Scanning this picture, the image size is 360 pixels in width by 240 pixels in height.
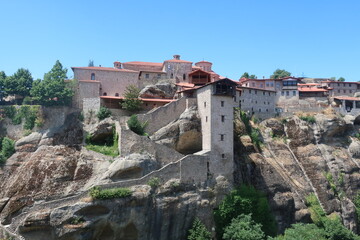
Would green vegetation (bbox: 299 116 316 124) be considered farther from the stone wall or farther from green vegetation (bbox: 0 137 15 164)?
green vegetation (bbox: 0 137 15 164)

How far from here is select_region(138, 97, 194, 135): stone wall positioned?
41.7m

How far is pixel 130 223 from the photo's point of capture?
3303 centimetres

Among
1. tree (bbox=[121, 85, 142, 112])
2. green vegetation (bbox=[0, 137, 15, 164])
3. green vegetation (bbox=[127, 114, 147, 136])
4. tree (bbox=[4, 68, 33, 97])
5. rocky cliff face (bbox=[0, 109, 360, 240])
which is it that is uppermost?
tree (bbox=[4, 68, 33, 97])

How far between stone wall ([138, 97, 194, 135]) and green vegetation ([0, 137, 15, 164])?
15241mm

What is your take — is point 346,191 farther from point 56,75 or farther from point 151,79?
point 56,75

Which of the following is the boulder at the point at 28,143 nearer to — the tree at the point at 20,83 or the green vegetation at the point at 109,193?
the tree at the point at 20,83

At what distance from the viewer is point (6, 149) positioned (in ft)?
133

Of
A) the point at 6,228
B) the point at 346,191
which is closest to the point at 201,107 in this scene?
the point at 6,228

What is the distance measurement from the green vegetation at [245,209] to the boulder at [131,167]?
9.08 metres

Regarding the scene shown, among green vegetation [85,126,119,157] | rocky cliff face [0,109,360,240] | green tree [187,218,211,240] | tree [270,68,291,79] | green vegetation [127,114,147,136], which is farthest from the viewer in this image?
tree [270,68,291,79]

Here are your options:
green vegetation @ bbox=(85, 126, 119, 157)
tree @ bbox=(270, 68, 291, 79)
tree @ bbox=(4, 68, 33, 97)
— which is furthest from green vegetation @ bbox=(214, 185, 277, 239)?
tree @ bbox=(270, 68, 291, 79)

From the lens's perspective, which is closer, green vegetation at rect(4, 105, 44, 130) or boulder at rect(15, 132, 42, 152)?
boulder at rect(15, 132, 42, 152)

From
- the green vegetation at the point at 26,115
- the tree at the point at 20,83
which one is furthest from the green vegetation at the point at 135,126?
the tree at the point at 20,83

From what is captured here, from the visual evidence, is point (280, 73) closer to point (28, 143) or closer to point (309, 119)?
point (309, 119)
